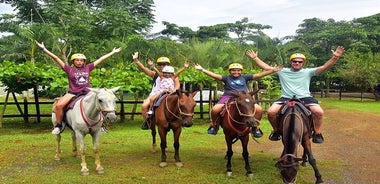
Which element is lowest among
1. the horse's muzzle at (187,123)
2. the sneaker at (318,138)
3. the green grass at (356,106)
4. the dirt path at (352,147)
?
the green grass at (356,106)

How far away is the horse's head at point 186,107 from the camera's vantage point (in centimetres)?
765

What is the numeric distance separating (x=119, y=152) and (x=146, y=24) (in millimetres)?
27673

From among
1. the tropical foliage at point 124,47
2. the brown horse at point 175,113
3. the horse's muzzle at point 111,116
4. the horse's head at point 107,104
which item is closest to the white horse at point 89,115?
the horse's head at point 107,104

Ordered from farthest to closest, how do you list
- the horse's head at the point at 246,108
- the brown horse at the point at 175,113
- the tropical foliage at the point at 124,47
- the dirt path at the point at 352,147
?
the tropical foliage at the point at 124,47 → the dirt path at the point at 352,147 → the brown horse at the point at 175,113 → the horse's head at the point at 246,108

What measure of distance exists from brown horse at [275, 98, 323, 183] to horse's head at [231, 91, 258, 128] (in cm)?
56

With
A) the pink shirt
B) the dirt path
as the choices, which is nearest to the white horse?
the pink shirt

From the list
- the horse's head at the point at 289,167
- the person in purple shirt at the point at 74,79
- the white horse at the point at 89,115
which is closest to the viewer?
the horse's head at the point at 289,167

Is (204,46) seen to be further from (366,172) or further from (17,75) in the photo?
(366,172)

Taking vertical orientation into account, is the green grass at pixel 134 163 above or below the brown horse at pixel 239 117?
below

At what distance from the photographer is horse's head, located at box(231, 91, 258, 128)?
22.5ft

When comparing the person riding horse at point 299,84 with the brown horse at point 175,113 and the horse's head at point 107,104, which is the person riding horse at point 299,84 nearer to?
the brown horse at point 175,113

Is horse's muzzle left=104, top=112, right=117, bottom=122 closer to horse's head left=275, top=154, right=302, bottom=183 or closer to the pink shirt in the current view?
the pink shirt

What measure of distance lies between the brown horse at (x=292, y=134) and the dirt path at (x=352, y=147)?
51.4 inches

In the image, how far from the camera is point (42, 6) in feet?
103
